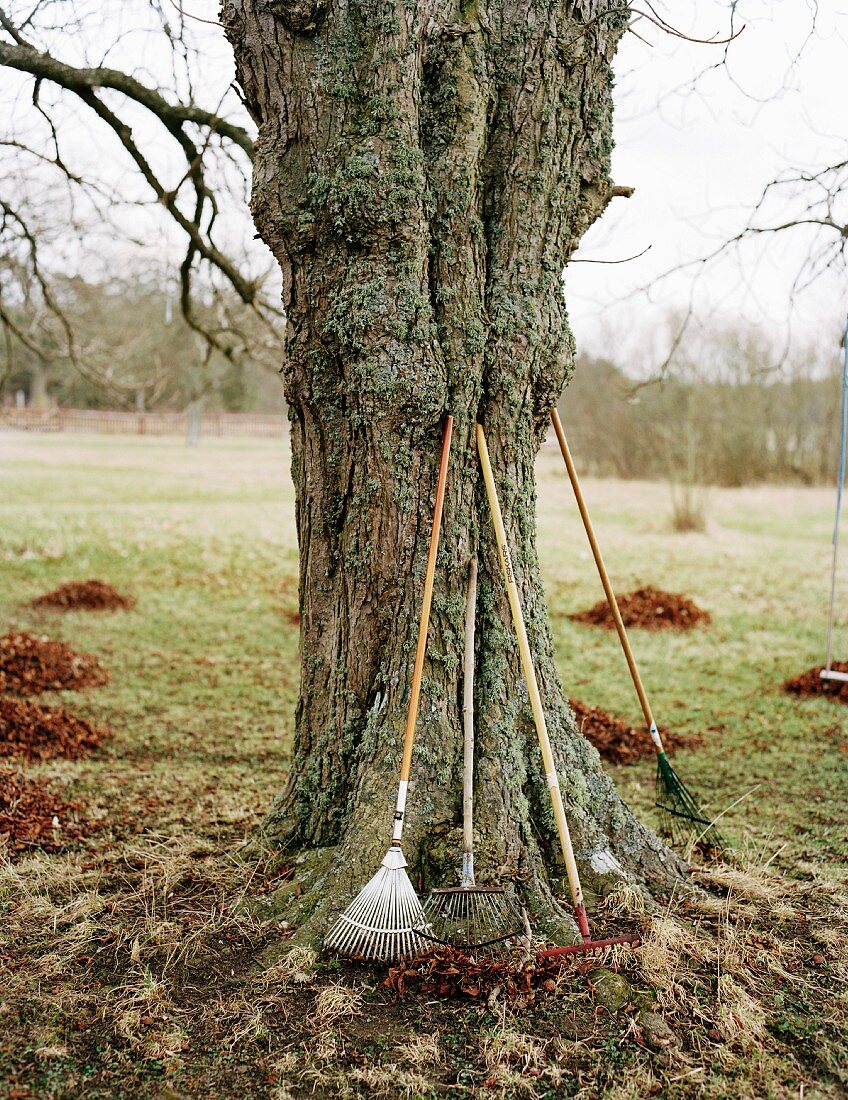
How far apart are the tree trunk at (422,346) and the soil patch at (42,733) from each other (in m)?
2.31

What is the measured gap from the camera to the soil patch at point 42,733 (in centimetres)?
484

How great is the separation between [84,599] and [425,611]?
667cm

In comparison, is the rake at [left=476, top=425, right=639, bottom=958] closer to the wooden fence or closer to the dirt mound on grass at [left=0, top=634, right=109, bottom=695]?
the dirt mound on grass at [left=0, top=634, right=109, bottom=695]

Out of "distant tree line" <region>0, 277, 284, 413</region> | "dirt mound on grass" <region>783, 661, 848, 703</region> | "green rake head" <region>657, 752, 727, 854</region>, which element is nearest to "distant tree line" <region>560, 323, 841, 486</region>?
"distant tree line" <region>0, 277, 284, 413</region>

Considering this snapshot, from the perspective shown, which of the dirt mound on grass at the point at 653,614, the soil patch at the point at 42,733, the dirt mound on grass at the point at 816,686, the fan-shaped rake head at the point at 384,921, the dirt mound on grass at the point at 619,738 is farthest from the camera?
the dirt mound on grass at the point at 653,614

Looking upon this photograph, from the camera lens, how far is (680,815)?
13.0ft

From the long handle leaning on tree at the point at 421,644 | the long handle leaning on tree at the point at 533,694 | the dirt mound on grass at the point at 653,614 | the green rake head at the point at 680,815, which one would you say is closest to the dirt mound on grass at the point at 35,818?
the long handle leaning on tree at the point at 421,644

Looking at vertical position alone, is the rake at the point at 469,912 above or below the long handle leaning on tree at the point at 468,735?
below

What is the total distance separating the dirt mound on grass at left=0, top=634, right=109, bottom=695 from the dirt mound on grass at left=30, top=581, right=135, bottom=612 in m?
1.66

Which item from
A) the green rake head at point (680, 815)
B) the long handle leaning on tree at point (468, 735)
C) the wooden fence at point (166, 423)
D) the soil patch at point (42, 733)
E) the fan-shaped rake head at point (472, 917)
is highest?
the wooden fence at point (166, 423)

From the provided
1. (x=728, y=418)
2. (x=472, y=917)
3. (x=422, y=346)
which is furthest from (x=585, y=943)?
(x=728, y=418)

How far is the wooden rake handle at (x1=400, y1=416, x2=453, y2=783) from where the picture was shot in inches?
112

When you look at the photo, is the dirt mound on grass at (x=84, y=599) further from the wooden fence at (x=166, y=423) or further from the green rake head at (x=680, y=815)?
the wooden fence at (x=166, y=423)

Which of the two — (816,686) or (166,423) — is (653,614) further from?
(166,423)
